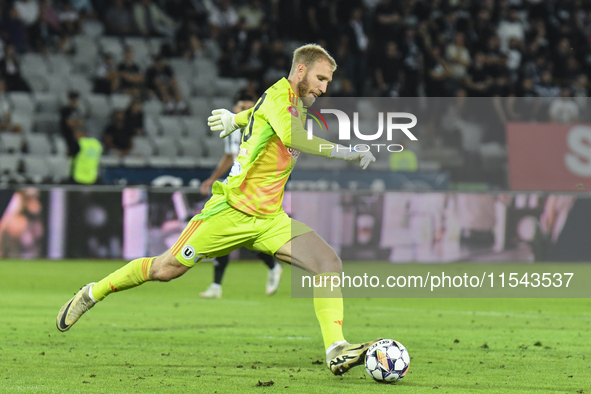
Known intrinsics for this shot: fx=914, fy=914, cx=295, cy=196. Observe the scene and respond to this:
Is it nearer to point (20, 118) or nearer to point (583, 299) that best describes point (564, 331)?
point (583, 299)

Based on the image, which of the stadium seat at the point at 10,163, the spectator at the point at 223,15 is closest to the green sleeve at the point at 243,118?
the stadium seat at the point at 10,163

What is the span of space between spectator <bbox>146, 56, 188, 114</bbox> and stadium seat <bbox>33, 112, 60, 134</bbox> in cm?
206

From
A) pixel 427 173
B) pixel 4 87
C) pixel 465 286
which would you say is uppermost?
pixel 4 87

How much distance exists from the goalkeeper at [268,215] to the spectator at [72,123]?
10.4 metres

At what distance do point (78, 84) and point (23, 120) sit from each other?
5.00 feet

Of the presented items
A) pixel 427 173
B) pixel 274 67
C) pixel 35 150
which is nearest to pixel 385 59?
pixel 274 67

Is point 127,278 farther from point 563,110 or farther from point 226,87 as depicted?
point 226,87

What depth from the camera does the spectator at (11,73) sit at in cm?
1725

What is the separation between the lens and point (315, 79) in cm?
→ 567

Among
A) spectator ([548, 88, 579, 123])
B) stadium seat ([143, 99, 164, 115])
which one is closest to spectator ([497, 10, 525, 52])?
spectator ([548, 88, 579, 123])

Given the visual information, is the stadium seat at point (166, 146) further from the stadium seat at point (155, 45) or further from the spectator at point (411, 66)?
the spectator at point (411, 66)

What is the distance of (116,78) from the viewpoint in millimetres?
17969

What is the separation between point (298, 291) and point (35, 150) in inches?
290

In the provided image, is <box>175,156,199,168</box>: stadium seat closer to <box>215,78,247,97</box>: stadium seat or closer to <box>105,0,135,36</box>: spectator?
<box>215,78,247,97</box>: stadium seat
